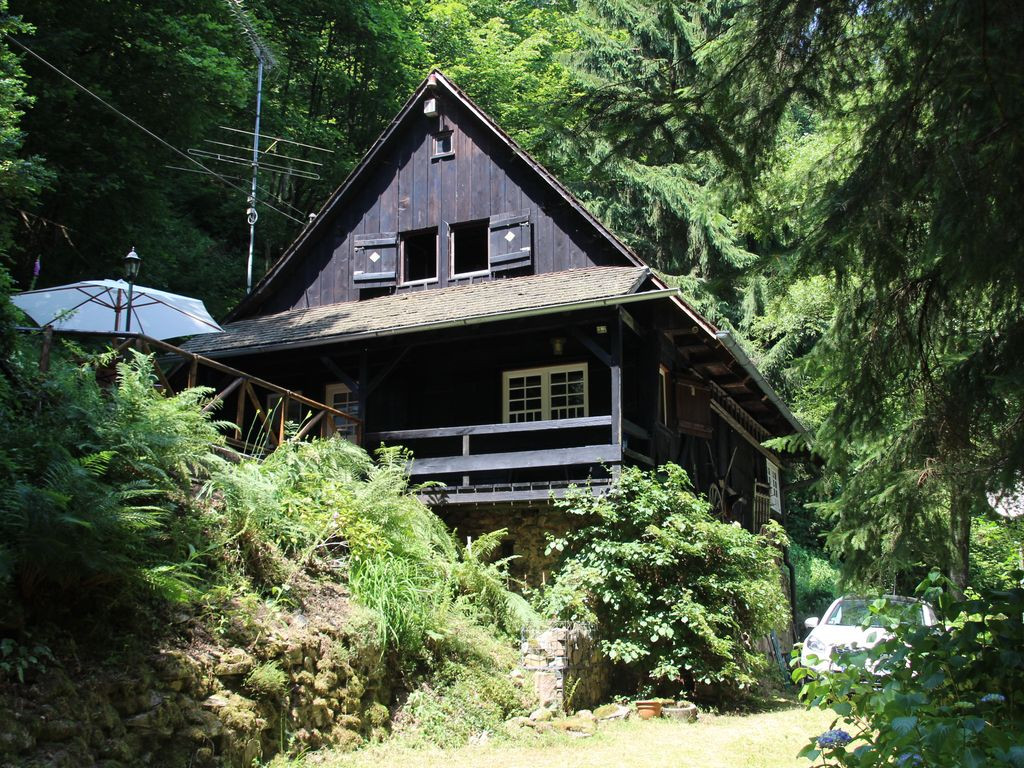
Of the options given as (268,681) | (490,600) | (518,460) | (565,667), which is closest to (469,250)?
(518,460)

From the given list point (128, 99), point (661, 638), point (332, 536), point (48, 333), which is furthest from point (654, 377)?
point (128, 99)

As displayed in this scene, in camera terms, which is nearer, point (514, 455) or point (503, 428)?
point (514, 455)

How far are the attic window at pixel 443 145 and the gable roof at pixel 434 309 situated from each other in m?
2.36

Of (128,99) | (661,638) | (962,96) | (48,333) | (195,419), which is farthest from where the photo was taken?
(128,99)

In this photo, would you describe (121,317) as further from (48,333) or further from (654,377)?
(654,377)

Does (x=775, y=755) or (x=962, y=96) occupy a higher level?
(x=962, y=96)

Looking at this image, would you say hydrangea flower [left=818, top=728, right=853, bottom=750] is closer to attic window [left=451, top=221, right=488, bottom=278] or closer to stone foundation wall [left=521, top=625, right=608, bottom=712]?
stone foundation wall [left=521, top=625, right=608, bottom=712]

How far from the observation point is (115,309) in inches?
469

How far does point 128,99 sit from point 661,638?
14.0m

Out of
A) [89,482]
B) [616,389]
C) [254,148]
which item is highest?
[254,148]

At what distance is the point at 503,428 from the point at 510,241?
346 cm

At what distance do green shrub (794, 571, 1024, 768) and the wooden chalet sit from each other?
7004 mm

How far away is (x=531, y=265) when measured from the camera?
1384cm

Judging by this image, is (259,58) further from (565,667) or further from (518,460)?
(565,667)
